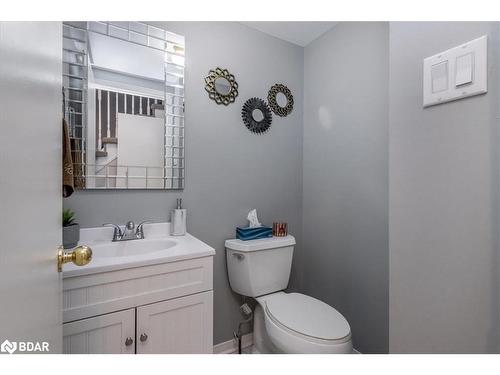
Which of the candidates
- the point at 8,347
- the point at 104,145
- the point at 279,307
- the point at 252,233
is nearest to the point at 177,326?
the point at 279,307

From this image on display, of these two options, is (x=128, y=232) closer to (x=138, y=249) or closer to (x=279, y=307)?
(x=138, y=249)

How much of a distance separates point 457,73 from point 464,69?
0.8 inches

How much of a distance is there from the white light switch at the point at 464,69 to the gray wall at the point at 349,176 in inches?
25.0

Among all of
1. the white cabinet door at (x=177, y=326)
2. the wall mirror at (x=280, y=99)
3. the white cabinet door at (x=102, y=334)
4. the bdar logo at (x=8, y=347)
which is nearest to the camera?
the bdar logo at (x=8, y=347)

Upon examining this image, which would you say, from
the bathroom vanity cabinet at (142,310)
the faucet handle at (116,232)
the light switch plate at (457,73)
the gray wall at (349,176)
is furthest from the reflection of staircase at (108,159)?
the light switch plate at (457,73)

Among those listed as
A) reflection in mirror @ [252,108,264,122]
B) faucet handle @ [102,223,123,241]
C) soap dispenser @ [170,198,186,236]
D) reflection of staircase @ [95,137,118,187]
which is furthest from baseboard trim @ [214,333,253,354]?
reflection in mirror @ [252,108,264,122]

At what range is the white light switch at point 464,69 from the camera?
722mm

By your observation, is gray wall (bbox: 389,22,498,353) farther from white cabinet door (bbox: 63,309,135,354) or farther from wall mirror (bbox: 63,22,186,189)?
wall mirror (bbox: 63,22,186,189)

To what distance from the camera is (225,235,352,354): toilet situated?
109 centimetres

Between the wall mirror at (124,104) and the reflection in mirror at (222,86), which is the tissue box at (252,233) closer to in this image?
the wall mirror at (124,104)

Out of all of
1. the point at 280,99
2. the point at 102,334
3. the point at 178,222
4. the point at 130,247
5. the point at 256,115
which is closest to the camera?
the point at 102,334

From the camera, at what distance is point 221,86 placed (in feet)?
5.22
